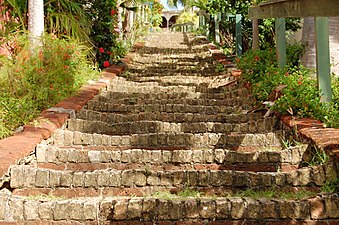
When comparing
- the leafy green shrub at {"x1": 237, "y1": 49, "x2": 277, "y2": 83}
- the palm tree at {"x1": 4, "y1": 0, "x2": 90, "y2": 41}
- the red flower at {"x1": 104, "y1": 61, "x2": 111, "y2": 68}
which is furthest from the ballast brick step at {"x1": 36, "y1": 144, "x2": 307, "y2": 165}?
the red flower at {"x1": 104, "y1": 61, "x2": 111, "y2": 68}

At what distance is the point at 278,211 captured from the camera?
3041mm

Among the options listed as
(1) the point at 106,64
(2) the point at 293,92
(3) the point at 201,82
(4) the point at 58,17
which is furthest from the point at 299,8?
(1) the point at 106,64

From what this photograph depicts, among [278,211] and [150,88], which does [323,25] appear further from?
[150,88]

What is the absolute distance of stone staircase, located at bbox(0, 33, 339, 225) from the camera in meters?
3.05

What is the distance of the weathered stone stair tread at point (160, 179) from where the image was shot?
3.49 m

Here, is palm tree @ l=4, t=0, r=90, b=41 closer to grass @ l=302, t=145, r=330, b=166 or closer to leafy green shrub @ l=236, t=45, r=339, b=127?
leafy green shrub @ l=236, t=45, r=339, b=127

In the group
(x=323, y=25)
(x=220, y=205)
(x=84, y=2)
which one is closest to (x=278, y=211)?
(x=220, y=205)

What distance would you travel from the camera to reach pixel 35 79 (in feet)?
17.8

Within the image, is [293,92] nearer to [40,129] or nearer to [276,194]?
[276,194]

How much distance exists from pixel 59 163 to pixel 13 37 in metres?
2.76

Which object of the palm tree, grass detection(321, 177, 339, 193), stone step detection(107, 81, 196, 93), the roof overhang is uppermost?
the palm tree

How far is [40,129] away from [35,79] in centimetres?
139

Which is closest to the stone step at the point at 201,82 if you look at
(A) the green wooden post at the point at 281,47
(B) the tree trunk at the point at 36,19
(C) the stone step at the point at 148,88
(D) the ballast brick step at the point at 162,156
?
(C) the stone step at the point at 148,88

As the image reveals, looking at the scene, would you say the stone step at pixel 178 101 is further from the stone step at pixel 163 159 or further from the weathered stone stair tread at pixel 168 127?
the stone step at pixel 163 159
